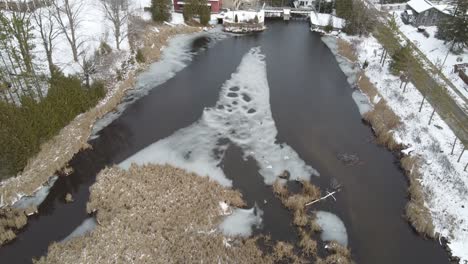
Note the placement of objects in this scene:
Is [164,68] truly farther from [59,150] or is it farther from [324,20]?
[324,20]

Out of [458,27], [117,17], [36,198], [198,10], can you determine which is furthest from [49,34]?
[458,27]

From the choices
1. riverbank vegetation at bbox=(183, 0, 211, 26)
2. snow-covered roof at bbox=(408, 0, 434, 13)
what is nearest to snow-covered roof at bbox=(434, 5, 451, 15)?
snow-covered roof at bbox=(408, 0, 434, 13)

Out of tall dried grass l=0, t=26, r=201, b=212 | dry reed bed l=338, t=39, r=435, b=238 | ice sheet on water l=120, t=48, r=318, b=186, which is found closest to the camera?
dry reed bed l=338, t=39, r=435, b=238

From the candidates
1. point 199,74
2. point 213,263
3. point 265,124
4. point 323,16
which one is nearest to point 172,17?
point 199,74

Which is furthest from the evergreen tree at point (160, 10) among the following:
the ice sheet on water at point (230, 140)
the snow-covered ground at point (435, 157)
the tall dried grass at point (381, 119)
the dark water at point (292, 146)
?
the tall dried grass at point (381, 119)

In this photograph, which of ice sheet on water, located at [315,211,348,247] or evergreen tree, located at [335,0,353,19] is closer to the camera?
ice sheet on water, located at [315,211,348,247]

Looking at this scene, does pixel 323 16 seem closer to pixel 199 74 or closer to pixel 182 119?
pixel 199 74

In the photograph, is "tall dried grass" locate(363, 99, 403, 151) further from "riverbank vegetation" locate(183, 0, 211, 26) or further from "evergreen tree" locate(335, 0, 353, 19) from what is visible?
"riverbank vegetation" locate(183, 0, 211, 26)

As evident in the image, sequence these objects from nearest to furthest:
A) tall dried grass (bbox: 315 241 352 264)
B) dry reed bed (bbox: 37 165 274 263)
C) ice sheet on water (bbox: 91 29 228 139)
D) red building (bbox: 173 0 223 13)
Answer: dry reed bed (bbox: 37 165 274 263), tall dried grass (bbox: 315 241 352 264), ice sheet on water (bbox: 91 29 228 139), red building (bbox: 173 0 223 13)

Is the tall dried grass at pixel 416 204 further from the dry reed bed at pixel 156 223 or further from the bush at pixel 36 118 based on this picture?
the bush at pixel 36 118

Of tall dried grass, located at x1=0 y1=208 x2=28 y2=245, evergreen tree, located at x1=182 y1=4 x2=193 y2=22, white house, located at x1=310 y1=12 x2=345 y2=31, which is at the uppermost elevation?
evergreen tree, located at x1=182 y1=4 x2=193 y2=22
